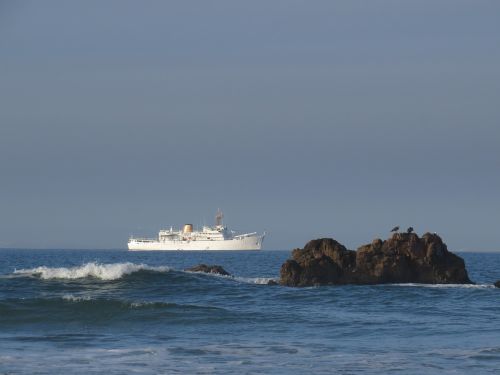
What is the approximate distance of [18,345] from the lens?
31391mm

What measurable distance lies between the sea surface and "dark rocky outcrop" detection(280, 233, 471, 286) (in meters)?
2.11

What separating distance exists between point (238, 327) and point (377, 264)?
62.3ft

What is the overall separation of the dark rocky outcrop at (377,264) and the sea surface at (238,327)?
6.91 ft

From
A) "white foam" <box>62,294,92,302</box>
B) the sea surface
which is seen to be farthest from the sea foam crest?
"white foam" <box>62,294,92,302</box>

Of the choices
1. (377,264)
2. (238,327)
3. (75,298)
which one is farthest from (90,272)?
(238,327)

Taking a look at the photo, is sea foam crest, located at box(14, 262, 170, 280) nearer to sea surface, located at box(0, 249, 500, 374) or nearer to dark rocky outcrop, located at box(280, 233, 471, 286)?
sea surface, located at box(0, 249, 500, 374)

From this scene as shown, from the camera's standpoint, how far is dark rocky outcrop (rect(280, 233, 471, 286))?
176 feet

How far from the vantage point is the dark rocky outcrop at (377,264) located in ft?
176

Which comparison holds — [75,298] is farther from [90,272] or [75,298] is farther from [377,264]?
[377,264]

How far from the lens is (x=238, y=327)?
36969mm

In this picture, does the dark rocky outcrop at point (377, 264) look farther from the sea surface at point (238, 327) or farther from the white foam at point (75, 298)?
the white foam at point (75, 298)

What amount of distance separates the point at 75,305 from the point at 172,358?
14.8 m

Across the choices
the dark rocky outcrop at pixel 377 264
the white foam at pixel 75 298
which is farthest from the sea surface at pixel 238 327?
the dark rocky outcrop at pixel 377 264

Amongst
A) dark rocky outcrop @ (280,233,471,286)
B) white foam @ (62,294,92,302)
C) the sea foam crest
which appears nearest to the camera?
white foam @ (62,294,92,302)
